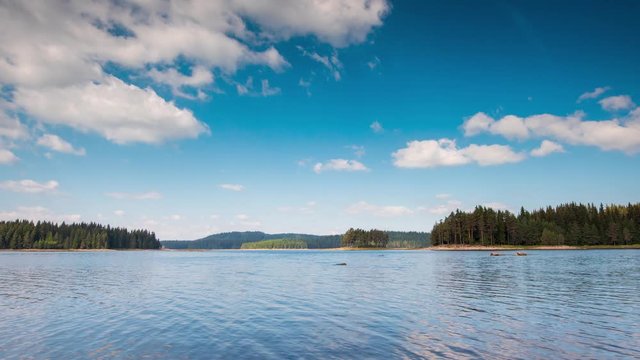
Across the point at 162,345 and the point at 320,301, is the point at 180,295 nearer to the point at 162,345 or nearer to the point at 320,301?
the point at 320,301

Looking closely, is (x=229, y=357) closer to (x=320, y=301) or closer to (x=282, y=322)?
(x=282, y=322)

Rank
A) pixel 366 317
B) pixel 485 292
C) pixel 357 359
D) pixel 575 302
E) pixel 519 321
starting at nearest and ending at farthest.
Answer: pixel 357 359
pixel 519 321
pixel 366 317
pixel 575 302
pixel 485 292

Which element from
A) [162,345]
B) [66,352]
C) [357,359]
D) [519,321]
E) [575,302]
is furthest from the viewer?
[575,302]

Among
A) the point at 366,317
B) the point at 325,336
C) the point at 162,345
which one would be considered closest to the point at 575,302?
the point at 366,317

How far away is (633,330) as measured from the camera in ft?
80.2

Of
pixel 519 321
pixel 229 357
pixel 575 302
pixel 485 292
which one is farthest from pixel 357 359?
pixel 485 292

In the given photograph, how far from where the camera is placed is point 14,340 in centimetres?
2312

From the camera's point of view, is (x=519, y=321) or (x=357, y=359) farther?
(x=519, y=321)

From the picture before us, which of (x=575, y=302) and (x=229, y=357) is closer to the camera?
(x=229, y=357)

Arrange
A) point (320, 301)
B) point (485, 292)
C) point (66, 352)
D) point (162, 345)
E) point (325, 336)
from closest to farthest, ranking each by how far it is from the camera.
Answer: point (66, 352) → point (162, 345) → point (325, 336) → point (320, 301) → point (485, 292)

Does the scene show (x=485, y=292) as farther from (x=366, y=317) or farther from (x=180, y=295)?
(x=180, y=295)

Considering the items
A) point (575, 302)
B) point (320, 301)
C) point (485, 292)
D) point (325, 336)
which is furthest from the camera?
point (485, 292)

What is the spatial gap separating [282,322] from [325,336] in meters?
5.52

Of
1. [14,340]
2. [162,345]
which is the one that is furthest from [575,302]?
[14,340]
